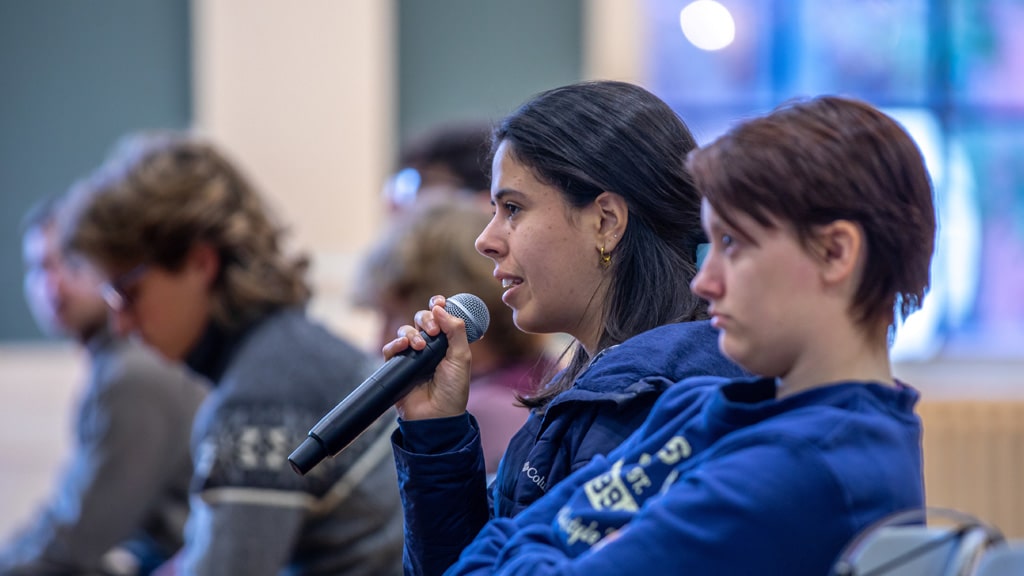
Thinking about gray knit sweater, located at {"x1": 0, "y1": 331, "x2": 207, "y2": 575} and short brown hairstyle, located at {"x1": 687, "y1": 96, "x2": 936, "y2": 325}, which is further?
gray knit sweater, located at {"x1": 0, "y1": 331, "x2": 207, "y2": 575}

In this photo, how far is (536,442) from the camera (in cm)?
125

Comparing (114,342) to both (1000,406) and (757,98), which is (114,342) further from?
(1000,406)

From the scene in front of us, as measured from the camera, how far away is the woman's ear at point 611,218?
1.31m

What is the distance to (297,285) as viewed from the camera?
241 centimetres

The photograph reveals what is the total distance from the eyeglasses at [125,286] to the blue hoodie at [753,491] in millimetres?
1562

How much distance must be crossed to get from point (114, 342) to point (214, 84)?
1721 mm

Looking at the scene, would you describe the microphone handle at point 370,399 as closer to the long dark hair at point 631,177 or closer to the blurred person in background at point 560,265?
the blurred person in background at point 560,265

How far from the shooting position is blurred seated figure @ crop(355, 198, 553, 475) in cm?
262

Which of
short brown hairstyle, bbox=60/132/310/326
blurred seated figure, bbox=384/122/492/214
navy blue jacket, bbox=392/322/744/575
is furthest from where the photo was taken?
blurred seated figure, bbox=384/122/492/214

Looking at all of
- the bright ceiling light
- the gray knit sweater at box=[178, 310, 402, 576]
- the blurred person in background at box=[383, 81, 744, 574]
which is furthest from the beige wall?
the blurred person in background at box=[383, 81, 744, 574]

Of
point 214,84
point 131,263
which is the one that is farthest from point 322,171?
point 131,263

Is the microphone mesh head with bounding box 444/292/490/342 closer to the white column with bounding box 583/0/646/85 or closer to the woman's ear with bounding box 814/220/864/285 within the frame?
the woman's ear with bounding box 814/220/864/285

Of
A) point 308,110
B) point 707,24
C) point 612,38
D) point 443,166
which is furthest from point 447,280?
point 707,24

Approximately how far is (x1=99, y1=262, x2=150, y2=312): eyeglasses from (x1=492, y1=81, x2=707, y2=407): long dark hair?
1284 mm
